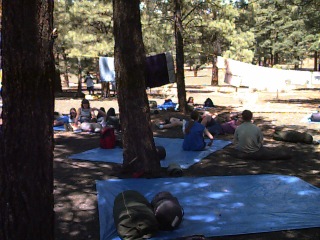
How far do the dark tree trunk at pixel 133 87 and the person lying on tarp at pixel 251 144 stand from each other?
191 centimetres

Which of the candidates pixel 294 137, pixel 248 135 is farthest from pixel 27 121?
pixel 294 137

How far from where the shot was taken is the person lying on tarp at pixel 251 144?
6918mm

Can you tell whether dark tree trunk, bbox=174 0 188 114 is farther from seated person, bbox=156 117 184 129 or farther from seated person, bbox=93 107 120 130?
seated person, bbox=93 107 120 130

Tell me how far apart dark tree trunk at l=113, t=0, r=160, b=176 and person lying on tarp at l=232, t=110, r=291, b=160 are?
1.91 m

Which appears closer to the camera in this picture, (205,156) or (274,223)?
(274,223)

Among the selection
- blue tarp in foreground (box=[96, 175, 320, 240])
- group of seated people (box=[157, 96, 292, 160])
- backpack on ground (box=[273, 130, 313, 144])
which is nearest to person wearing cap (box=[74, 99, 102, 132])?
group of seated people (box=[157, 96, 292, 160])

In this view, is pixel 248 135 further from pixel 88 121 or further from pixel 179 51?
pixel 179 51

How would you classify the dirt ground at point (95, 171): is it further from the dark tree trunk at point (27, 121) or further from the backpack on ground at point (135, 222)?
the dark tree trunk at point (27, 121)

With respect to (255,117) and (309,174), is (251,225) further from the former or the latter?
(255,117)

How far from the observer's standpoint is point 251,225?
13.2 ft

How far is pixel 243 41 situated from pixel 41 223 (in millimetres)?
25359

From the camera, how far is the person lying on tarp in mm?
6918

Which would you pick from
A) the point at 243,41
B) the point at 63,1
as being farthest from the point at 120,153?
the point at 243,41

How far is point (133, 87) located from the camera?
5812mm
